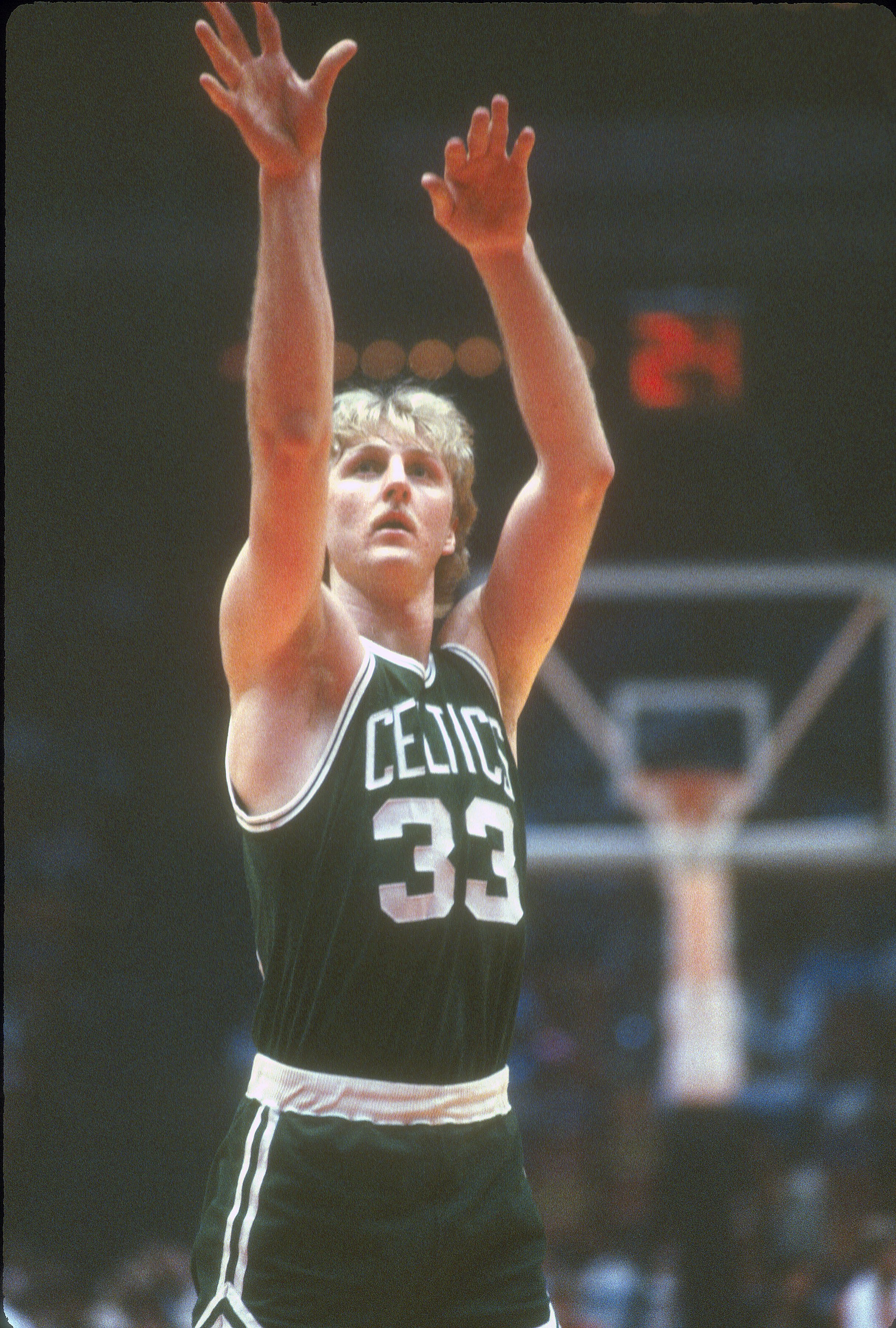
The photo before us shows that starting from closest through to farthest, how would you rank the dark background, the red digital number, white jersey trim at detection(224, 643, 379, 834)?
1. white jersey trim at detection(224, 643, 379, 834)
2. the dark background
3. the red digital number

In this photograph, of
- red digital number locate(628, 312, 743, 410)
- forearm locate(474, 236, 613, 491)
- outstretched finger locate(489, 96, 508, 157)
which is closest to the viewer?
outstretched finger locate(489, 96, 508, 157)

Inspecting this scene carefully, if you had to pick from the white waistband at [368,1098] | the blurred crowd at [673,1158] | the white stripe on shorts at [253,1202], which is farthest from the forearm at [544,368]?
the blurred crowd at [673,1158]

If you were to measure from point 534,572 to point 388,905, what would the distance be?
555mm

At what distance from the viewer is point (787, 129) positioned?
16.9 ft

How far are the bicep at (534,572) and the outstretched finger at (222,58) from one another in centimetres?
66

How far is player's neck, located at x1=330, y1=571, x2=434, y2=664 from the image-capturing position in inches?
79.0

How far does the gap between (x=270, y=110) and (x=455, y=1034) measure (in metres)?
1.12

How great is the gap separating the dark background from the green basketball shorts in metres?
3.48

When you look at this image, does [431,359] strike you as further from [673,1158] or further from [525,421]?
[525,421]

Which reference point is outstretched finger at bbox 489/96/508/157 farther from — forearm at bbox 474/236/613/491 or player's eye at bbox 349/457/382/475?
player's eye at bbox 349/457/382/475

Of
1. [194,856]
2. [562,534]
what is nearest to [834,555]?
[194,856]

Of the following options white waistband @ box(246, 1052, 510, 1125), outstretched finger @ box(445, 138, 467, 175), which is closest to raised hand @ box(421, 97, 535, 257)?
outstretched finger @ box(445, 138, 467, 175)

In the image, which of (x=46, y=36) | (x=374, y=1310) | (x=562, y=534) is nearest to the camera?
(x=374, y=1310)

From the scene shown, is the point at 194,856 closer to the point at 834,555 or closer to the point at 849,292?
the point at 834,555
